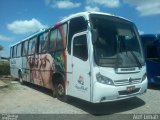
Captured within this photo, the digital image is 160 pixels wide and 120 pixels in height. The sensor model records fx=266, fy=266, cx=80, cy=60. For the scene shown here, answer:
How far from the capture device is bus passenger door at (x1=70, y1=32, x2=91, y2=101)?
8602mm

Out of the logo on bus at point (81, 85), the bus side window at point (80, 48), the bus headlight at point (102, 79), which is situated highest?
the bus side window at point (80, 48)

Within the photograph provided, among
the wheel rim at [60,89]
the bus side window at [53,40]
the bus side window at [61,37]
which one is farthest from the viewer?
the bus side window at [53,40]

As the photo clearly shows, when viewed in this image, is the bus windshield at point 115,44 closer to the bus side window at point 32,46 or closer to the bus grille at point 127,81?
the bus grille at point 127,81

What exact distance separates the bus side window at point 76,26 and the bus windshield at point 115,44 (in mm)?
433

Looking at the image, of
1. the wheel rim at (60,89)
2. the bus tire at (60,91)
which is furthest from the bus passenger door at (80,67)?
the wheel rim at (60,89)

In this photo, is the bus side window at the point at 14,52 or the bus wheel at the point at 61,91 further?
the bus side window at the point at 14,52

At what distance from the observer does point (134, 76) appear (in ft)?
29.3

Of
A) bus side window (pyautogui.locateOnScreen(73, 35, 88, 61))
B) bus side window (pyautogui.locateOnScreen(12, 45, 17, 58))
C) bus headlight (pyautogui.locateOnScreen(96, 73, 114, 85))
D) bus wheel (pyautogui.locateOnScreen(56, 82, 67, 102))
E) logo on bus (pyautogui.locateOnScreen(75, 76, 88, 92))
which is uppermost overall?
bus side window (pyautogui.locateOnScreen(12, 45, 17, 58))

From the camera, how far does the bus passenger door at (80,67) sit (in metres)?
8.60

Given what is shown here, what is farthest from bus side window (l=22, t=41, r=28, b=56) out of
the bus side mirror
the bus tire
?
the bus side mirror

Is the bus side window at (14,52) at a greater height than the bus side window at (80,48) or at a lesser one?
greater

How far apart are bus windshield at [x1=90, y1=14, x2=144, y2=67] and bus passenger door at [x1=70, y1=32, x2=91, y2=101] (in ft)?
1.58

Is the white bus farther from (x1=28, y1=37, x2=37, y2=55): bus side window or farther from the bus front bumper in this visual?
(x1=28, y1=37, x2=37, y2=55): bus side window

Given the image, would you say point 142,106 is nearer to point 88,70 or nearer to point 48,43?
point 88,70
